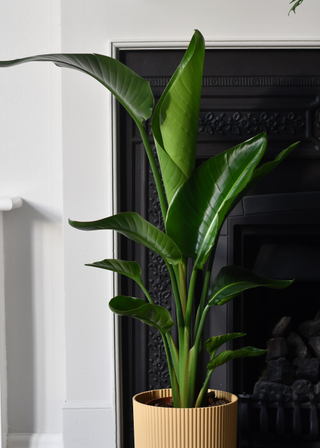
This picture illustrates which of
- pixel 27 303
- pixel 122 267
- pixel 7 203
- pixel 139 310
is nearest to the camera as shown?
pixel 139 310

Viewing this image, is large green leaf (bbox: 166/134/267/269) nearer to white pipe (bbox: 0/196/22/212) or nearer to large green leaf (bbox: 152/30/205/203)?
large green leaf (bbox: 152/30/205/203)

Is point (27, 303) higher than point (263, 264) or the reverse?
the reverse

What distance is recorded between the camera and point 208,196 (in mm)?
1102

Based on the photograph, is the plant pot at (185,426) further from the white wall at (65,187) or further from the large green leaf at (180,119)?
the large green leaf at (180,119)

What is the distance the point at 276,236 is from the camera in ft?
5.26

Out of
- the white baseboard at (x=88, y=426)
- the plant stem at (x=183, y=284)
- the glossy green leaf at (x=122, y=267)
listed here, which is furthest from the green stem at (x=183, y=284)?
the white baseboard at (x=88, y=426)

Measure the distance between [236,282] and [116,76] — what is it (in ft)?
1.96

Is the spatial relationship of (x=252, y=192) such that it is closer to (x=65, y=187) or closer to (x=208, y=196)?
(x=208, y=196)

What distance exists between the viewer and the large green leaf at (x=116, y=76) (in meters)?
1.09

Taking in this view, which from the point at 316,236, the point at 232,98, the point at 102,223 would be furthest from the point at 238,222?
the point at 102,223

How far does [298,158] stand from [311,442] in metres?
0.97

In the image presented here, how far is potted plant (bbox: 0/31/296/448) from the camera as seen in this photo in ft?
3.51

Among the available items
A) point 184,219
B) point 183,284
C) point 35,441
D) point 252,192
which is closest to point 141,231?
point 184,219

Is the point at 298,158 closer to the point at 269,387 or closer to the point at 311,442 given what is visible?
the point at 269,387
